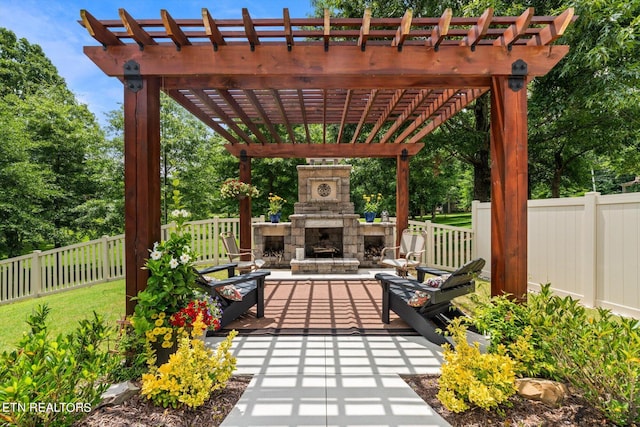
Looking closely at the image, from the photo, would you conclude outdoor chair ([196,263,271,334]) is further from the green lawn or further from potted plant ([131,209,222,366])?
the green lawn

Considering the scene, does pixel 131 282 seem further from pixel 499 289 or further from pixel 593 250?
pixel 593 250

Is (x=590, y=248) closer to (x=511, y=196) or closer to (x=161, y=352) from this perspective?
(x=511, y=196)

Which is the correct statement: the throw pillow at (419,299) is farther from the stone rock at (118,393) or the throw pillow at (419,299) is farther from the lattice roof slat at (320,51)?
the stone rock at (118,393)

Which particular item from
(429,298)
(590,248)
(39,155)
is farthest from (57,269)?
(590,248)

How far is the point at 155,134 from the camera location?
2.81 meters

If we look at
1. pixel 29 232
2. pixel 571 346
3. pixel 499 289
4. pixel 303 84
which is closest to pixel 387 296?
pixel 499 289

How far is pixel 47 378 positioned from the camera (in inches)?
63.4

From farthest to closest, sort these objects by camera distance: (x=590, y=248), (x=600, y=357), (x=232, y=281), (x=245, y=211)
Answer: (x=245, y=211), (x=590, y=248), (x=232, y=281), (x=600, y=357)

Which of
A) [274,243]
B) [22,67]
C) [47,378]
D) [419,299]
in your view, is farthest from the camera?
[22,67]

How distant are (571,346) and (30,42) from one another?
825 inches

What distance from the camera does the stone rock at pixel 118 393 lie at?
82.4 inches

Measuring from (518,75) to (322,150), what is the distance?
4.30 metres

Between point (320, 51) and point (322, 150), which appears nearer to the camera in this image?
point (320, 51)

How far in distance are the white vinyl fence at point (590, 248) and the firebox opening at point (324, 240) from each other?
4.29m
